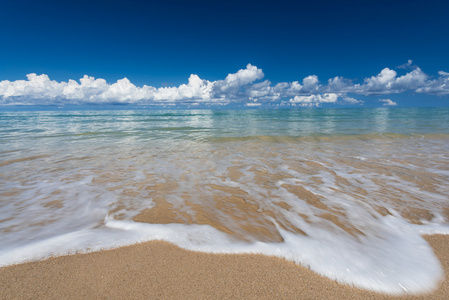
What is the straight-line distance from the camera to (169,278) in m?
2.02

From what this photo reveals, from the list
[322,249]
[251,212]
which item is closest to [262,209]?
[251,212]

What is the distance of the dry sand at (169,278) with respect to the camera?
1855 mm

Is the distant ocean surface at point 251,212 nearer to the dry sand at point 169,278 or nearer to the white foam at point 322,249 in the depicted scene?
the white foam at point 322,249

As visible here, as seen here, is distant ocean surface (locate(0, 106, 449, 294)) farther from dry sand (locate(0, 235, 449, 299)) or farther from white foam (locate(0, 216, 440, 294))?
dry sand (locate(0, 235, 449, 299))

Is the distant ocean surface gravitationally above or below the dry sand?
below

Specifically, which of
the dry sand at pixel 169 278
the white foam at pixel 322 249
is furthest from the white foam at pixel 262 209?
the dry sand at pixel 169 278

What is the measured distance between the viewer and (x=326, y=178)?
5.14 meters

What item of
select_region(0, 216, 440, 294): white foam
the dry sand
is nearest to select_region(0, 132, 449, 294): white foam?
select_region(0, 216, 440, 294): white foam

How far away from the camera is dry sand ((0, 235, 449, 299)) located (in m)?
1.86

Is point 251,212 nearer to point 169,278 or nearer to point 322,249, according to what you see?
point 322,249

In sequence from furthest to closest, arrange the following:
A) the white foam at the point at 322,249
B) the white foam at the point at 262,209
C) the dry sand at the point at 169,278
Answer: the white foam at the point at 262,209 < the white foam at the point at 322,249 < the dry sand at the point at 169,278

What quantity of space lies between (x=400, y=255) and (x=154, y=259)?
2.71 m

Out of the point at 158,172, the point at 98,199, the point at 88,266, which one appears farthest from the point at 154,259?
the point at 158,172

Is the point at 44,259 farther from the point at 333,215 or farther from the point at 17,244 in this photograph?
the point at 333,215
